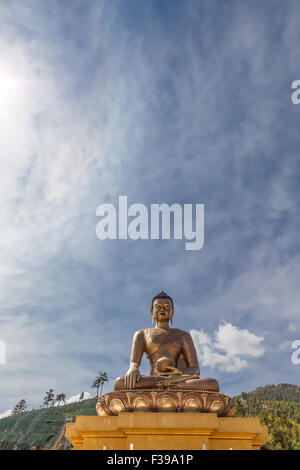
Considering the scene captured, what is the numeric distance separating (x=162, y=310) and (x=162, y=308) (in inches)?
1.8

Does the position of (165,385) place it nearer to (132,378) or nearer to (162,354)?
(132,378)

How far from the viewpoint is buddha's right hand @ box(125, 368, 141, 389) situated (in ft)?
21.6

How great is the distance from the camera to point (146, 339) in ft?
27.5

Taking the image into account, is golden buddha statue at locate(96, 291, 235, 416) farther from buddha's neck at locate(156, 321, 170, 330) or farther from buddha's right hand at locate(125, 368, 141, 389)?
buddha's neck at locate(156, 321, 170, 330)

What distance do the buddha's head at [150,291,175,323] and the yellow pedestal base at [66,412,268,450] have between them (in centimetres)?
336

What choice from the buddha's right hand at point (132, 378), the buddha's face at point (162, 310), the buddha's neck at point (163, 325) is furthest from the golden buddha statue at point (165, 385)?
the buddha's face at point (162, 310)

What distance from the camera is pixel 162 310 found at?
8906 mm

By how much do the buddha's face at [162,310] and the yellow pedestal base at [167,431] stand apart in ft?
11.0

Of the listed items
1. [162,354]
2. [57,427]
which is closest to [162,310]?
[162,354]

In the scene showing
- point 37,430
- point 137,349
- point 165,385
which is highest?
point 137,349

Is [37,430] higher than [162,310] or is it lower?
lower
